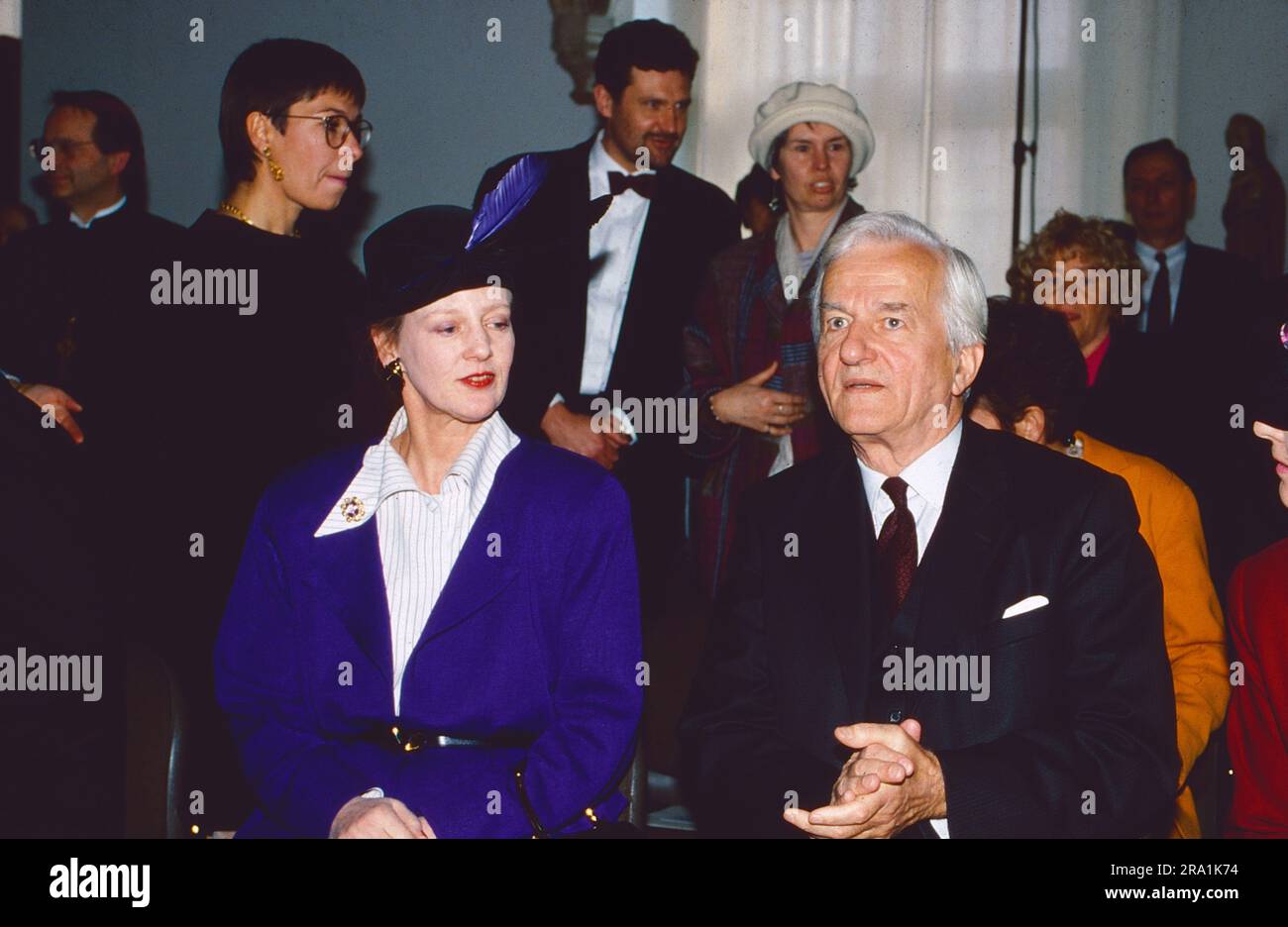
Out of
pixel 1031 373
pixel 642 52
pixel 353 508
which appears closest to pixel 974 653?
pixel 1031 373

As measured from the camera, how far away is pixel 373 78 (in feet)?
21.2

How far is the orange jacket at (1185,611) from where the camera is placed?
114 inches

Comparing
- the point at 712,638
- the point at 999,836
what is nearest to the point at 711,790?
the point at 712,638

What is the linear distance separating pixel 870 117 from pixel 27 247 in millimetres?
3525

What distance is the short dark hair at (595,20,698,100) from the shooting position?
14.6 ft

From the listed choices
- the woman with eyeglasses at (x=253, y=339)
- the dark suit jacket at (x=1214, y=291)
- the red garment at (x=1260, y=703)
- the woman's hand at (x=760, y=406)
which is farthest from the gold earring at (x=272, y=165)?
the dark suit jacket at (x=1214, y=291)

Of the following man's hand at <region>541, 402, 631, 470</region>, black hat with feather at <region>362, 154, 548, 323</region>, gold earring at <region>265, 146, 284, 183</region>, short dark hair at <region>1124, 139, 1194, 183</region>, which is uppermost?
short dark hair at <region>1124, 139, 1194, 183</region>

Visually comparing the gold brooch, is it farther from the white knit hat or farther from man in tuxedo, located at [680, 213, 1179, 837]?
the white knit hat

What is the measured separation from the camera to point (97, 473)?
3531 millimetres

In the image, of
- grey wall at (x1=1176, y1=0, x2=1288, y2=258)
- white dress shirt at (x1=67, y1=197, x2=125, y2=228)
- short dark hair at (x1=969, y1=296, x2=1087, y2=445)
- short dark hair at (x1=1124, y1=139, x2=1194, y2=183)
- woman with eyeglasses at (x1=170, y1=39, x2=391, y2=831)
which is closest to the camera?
short dark hair at (x1=969, y1=296, x2=1087, y2=445)

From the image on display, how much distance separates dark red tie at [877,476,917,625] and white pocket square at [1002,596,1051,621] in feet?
0.63

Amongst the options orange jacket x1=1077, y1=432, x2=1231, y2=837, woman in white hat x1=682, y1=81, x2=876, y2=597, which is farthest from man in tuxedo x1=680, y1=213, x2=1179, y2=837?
woman in white hat x1=682, y1=81, x2=876, y2=597

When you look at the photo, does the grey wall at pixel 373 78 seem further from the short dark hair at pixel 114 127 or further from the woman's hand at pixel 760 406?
the woman's hand at pixel 760 406

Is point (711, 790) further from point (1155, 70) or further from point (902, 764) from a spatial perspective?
point (1155, 70)
